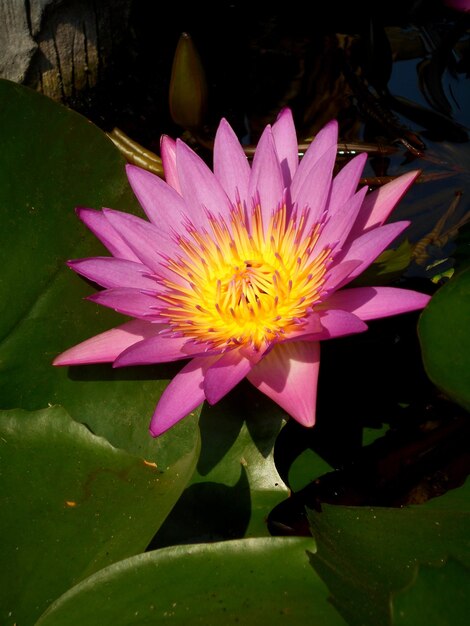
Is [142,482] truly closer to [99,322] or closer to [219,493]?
[219,493]

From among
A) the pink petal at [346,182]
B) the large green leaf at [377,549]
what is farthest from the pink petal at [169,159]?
the large green leaf at [377,549]

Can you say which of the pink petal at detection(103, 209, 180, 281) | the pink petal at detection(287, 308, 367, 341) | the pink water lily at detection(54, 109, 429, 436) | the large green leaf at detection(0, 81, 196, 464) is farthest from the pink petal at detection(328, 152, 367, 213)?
the large green leaf at detection(0, 81, 196, 464)

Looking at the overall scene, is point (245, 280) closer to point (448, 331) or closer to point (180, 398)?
point (180, 398)

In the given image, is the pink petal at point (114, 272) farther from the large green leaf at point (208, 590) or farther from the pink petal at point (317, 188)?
the large green leaf at point (208, 590)

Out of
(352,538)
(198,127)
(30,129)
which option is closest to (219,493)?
(352,538)

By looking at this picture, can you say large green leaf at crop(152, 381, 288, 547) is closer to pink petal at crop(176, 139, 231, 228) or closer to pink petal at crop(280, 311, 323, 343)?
pink petal at crop(280, 311, 323, 343)

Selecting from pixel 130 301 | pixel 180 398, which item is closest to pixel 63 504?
pixel 180 398
